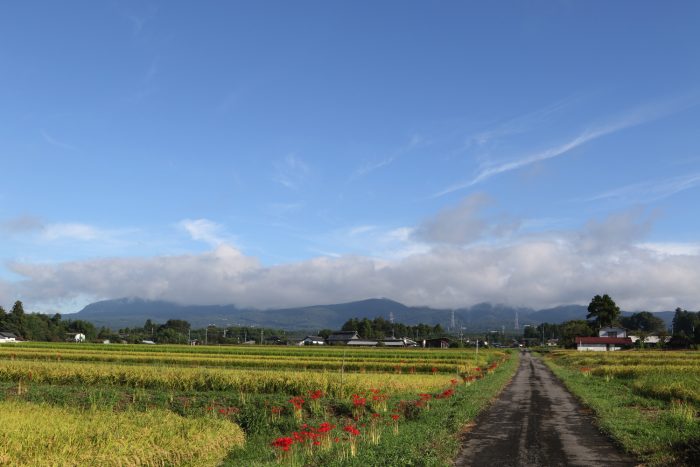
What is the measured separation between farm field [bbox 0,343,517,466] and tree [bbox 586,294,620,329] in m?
142

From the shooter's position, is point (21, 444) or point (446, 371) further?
point (446, 371)

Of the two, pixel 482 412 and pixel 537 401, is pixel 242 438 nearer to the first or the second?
pixel 482 412

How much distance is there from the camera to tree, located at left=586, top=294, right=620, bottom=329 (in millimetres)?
163625

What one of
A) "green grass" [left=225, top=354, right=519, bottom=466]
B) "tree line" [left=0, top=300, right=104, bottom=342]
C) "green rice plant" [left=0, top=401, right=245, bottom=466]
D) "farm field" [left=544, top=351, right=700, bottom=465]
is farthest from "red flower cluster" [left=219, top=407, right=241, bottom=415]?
"tree line" [left=0, top=300, right=104, bottom=342]

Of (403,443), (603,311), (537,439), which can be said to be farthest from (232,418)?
(603,311)

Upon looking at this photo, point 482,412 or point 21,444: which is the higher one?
point 21,444

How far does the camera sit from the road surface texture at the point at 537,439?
14922 mm

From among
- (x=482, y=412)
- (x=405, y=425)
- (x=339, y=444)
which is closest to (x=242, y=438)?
(x=339, y=444)

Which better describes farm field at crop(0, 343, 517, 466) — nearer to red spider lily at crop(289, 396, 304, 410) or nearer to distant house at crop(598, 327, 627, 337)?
red spider lily at crop(289, 396, 304, 410)

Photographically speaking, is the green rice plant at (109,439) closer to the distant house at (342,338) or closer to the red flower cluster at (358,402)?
the red flower cluster at (358,402)

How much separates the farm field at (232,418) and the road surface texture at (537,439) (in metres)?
0.85

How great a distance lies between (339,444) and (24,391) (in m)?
18.0

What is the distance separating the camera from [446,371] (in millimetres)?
53531

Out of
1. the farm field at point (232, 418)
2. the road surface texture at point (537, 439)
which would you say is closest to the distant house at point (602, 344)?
the farm field at point (232, 418)
